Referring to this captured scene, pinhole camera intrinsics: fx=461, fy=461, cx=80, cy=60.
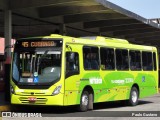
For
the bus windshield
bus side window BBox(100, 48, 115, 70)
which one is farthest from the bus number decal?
the bus windshield

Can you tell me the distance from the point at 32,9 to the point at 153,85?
7.11 meters

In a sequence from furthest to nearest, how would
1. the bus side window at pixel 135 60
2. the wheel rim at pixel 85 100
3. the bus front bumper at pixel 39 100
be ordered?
1. the bus side window at pixel 135 60
2. the wheel rim at pixel 85 100
3. the bus front bumper at pixel 39 100

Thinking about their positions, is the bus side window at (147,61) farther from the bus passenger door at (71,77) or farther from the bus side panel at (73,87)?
the bus passenger door at (71,77)

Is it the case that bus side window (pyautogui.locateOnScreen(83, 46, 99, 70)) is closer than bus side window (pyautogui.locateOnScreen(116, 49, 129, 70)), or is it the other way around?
bus side window (pyautogui.locateOnScreen(83, 46, 99, 70))

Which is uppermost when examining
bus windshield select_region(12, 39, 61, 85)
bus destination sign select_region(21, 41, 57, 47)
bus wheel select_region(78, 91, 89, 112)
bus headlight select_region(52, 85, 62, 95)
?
bus destination sign select_region(21, 41, 57, 47)

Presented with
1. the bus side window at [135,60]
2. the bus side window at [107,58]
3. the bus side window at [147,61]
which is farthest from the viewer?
the bus side window at [147,61]

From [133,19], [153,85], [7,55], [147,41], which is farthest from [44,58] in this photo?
[147,41]

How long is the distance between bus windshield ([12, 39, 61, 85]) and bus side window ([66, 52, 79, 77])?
356 mm

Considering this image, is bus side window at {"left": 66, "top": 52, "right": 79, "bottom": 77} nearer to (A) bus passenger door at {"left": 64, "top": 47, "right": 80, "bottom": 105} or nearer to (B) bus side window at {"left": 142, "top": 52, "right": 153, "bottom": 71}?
(A) bus passenger door at {"left": 64, "top": 47, "right": 80, "bottom": 105}

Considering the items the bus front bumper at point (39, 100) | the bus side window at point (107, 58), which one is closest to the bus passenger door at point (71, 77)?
the bus front bumper at point (39, 100)

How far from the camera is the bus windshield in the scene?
15750mm

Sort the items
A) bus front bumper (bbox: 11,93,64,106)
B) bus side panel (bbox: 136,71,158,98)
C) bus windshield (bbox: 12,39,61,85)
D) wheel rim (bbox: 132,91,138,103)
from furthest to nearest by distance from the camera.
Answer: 1. bus side panel (bbox: 136,71,158,98)
2. wheel rim (bbox: 132,91,138,103)
3. bus windshield (bbox: 12,39,61,85)
4. bus front bumper (bbox: 11,93,64,106)

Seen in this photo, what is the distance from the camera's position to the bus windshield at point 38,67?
620 inches

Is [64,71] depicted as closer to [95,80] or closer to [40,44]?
[40,44]
